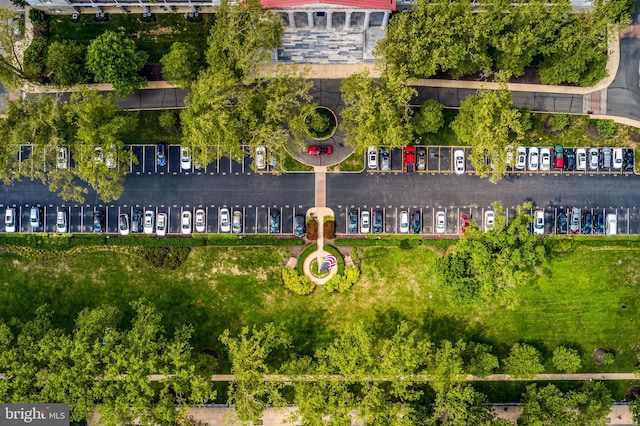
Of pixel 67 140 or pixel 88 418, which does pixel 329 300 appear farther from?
pixel 67 140

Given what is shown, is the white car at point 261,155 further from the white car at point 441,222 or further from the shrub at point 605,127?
the shrub at point 605,127

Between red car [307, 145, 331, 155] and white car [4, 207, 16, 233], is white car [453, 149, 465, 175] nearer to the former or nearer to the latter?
red car [307, 145, 331, 155]

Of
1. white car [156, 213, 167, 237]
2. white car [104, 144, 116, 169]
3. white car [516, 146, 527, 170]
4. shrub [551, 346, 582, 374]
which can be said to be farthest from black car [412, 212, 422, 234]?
white car [104, 144, 116, 169]

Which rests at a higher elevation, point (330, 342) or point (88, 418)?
point (330, 342)

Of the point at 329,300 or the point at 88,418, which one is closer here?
the point at 88,418

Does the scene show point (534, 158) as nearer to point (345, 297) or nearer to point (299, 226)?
point (345, 297)

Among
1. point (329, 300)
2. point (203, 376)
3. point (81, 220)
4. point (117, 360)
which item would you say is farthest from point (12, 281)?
point (329, 300)

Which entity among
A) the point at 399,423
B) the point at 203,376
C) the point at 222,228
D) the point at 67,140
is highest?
the point at 67,140
